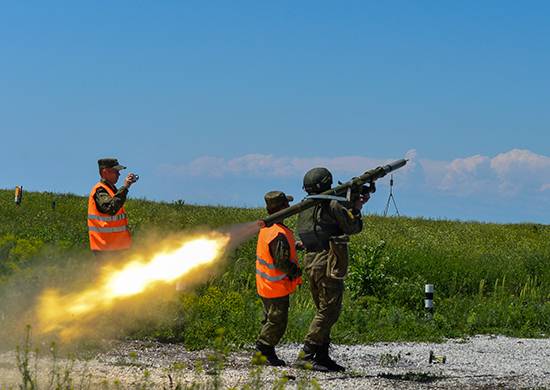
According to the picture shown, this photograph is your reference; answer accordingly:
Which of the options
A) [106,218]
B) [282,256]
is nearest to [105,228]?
[106,218]

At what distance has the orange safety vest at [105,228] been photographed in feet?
44.6

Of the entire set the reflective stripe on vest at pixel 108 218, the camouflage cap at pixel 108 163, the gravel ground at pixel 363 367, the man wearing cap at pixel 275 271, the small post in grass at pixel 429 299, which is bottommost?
the gravel ground at pixel 363 367

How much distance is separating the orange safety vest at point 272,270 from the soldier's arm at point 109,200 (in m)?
2.89

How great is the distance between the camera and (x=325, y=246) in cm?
1100

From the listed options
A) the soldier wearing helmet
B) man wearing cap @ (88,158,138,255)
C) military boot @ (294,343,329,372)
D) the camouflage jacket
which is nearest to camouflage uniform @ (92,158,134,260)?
man wearing cap @ (88,158,138,255)

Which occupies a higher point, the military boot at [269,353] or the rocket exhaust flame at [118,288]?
the rocket exhaust flame at [118,288]

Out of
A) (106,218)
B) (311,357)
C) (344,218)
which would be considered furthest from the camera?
(106,218)

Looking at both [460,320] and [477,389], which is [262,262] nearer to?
[477,389]

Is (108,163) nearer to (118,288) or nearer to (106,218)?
(106,218)

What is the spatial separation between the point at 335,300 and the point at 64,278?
4892 mm

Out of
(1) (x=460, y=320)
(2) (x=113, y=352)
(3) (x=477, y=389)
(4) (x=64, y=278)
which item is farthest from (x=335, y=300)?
(1) (x=460, y=320)

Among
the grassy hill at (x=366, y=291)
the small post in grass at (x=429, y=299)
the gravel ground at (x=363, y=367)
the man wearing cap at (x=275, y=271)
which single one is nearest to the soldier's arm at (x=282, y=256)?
the man wearing cap at (x=275, y=271)

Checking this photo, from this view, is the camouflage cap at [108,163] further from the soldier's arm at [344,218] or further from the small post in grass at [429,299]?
the small post in grass at [429,299]

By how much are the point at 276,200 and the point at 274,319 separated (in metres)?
1.51
